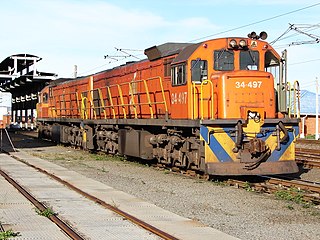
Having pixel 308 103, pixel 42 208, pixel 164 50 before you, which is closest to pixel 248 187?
pixel 42 208

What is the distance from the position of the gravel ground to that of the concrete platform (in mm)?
398

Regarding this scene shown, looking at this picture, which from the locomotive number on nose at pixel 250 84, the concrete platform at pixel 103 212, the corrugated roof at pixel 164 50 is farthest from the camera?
the corrugated roof at pixel 164 50

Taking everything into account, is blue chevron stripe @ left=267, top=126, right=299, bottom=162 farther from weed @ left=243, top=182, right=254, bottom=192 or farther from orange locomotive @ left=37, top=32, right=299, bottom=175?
weed @ left=243, top=182, right=254, bottom=192

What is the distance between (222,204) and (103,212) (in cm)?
260

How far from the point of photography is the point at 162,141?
16359 millimetres

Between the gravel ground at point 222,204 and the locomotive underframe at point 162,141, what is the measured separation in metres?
0.52

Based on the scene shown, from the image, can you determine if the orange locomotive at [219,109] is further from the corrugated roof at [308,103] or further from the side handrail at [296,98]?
the corrugated roof at [308,103]

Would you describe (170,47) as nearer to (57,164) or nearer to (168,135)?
(168,135)

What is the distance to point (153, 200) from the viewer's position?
1130 centimetres

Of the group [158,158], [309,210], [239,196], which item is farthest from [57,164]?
[309,210]

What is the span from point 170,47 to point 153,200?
666cm

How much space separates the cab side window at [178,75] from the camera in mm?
14453

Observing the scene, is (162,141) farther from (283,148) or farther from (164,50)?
(283,148)

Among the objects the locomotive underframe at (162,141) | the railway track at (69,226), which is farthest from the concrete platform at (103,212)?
the locomotive underframe at (162,141)
